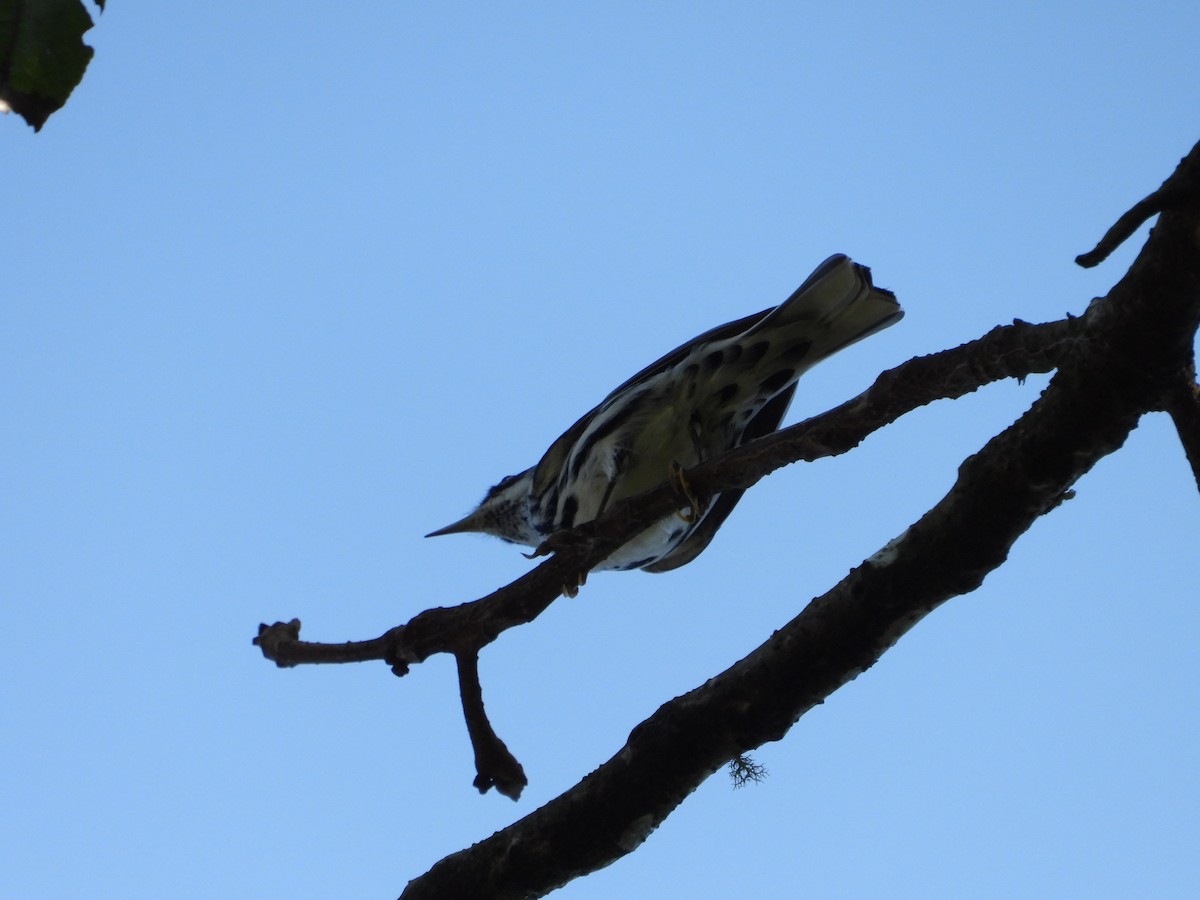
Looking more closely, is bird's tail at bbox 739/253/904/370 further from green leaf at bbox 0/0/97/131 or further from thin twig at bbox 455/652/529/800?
green leaf at bbox 0/0/97/131

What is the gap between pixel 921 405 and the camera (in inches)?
93.0

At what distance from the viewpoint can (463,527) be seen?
235 inches

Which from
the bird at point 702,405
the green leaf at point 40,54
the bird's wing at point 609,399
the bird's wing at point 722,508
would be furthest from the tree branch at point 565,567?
the bird's wing at point 722,508

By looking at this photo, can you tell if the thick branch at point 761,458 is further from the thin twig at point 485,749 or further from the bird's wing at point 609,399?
the bird's wing at point 609,399

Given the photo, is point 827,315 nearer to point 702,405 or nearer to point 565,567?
point 702,405

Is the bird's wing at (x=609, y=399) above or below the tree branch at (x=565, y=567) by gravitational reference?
above

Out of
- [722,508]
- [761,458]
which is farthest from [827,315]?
[761,458]

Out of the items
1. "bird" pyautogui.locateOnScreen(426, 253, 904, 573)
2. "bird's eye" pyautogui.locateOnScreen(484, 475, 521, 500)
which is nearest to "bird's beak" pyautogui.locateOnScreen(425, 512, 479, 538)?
"bird's eye" pyautogui.locateOnScreen(484, 475, 521, 500)

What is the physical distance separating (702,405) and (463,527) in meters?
2.11

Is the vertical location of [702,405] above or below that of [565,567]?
above

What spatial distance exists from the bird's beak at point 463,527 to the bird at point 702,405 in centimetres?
127

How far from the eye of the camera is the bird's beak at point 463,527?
5.94 m

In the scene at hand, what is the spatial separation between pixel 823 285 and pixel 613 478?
43.5 inches

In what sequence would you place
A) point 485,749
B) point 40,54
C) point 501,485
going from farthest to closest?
1. point 501,485
2. point 485,749
3. point 40,54
